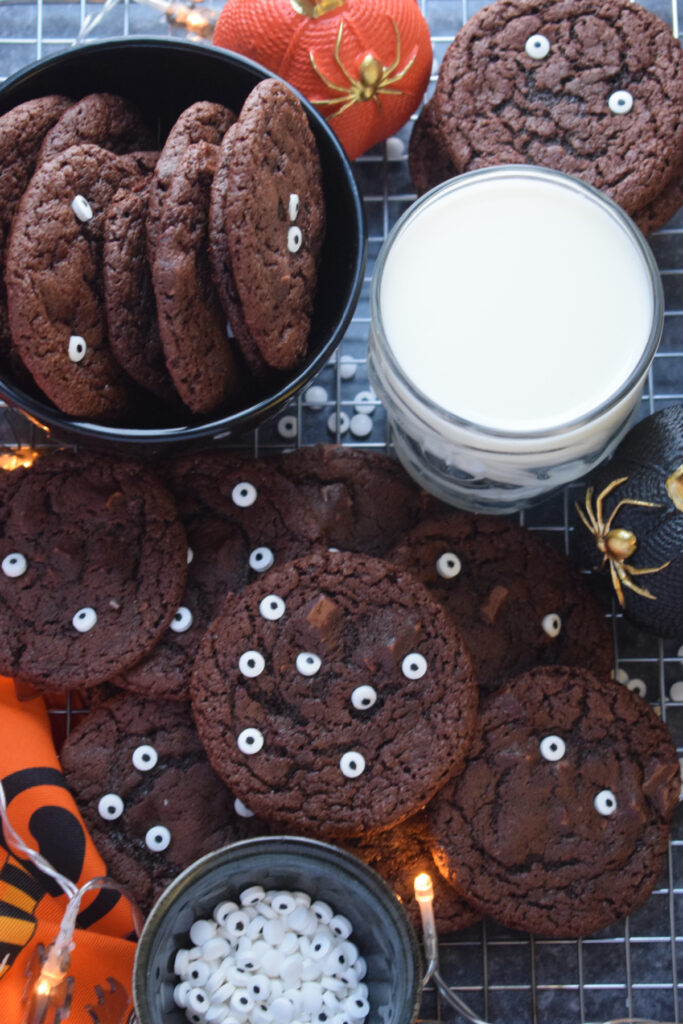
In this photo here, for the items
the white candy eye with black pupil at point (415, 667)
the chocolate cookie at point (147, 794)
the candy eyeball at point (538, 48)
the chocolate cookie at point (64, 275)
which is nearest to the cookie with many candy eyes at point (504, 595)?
the white candy eye with black pupil at point (415, 667)

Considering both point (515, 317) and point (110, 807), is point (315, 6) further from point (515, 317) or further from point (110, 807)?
point (110, 807)

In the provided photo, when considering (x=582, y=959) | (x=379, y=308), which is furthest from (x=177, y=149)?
(x=582, y=959)

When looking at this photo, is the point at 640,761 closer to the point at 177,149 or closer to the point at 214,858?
the point at 214,858

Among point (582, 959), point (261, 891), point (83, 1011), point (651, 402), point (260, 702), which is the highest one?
point (651, 402)

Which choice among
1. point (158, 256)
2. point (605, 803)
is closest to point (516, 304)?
point (158, 256)

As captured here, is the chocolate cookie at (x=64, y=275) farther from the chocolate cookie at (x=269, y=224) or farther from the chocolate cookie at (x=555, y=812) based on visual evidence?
the chocolate cookie at (x=555, y=812)

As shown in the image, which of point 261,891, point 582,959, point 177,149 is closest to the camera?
point 177,149
